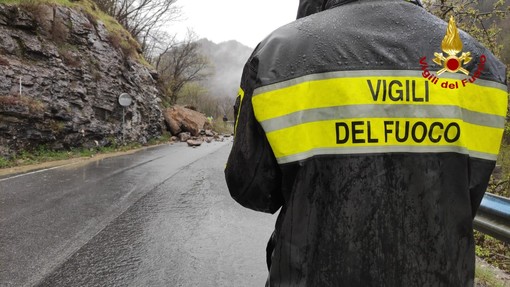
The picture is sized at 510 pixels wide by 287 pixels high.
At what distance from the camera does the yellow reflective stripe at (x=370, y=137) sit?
3.59ft

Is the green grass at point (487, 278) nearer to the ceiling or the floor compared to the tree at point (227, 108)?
nearer to the ceiling

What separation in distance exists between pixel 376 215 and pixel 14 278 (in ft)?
11.3

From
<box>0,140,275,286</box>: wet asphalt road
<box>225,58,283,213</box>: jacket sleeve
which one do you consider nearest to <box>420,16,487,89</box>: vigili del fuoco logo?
<box>225,58,283,213</box>: jacket sleeve

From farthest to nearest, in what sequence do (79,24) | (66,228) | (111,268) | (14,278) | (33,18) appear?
(79,24) < (33,18) < (66,228) < (111,268) < (14,278)

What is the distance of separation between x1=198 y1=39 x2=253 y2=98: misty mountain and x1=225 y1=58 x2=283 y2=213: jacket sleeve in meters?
90.2

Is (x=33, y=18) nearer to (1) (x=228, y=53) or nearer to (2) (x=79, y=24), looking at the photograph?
(2) (x=79, y=24)

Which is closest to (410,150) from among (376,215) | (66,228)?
(376,215)

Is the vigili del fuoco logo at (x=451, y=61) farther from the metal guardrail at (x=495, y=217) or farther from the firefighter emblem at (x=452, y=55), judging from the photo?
the metal guardrail at (x=495, y=217)

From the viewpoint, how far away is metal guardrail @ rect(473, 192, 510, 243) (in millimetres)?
2439

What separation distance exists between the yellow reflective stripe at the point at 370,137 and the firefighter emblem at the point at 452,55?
18 cm

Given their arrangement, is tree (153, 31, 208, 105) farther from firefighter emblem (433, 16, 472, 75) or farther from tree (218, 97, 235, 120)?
firefighter emblem (433, 16, 472, 75)

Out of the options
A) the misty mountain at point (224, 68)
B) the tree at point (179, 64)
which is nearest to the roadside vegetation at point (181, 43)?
the tree at point (179, 64)

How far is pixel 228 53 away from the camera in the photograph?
19188 centimetres

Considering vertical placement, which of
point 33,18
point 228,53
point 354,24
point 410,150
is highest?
point 228,53
